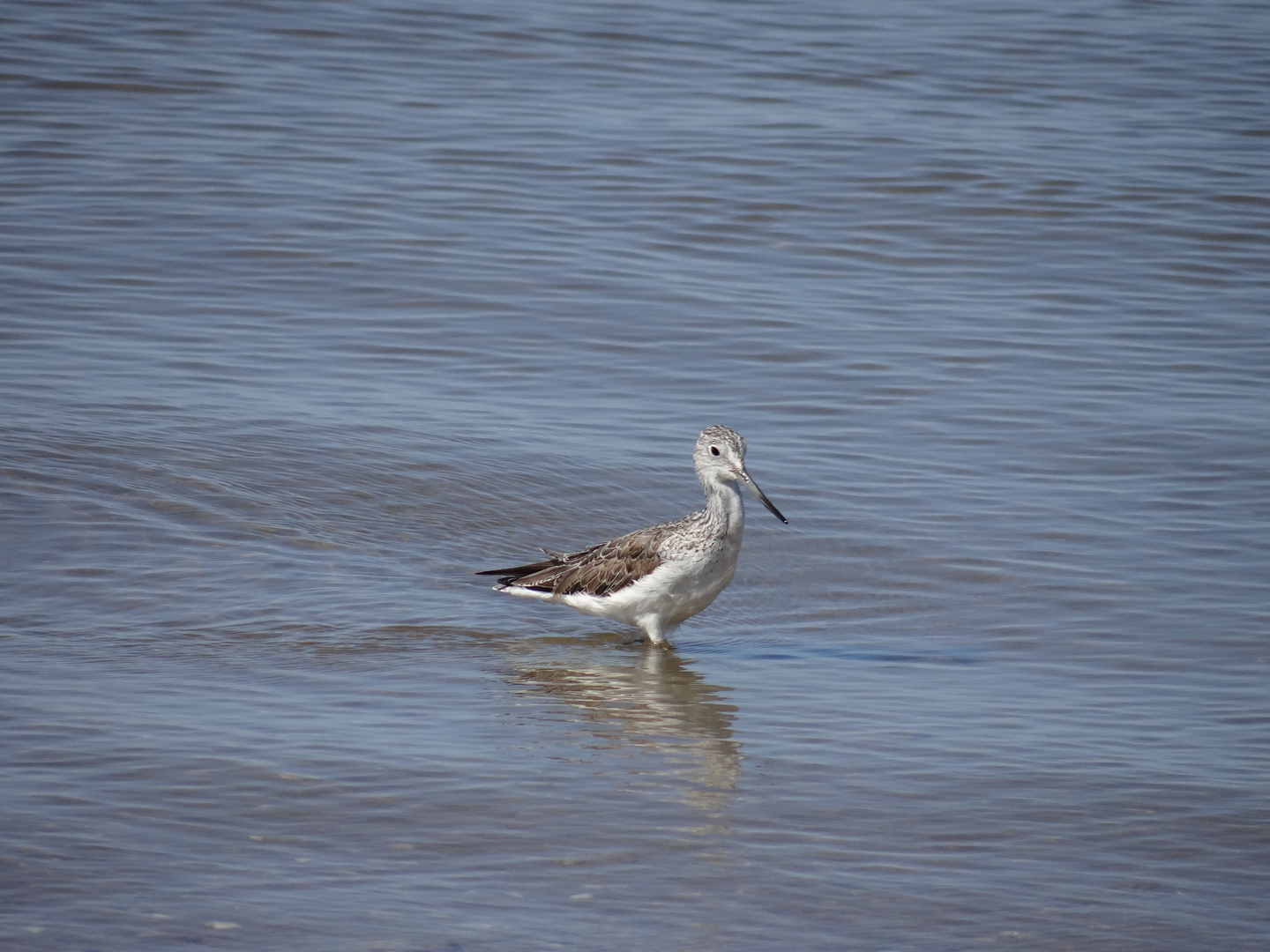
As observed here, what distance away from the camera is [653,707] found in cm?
709

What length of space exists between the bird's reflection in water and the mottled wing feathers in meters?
0.33

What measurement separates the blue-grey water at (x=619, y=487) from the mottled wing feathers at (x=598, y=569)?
0.26 m

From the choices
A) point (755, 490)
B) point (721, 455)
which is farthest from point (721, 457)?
point (755, 490)

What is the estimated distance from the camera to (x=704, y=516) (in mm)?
8188

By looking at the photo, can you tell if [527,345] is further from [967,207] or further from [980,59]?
[980,59]

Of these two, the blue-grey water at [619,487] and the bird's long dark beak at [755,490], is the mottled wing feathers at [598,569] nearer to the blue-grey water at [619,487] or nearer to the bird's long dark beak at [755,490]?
the blue-grey water at [619,487]

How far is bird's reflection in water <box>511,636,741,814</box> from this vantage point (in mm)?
6234

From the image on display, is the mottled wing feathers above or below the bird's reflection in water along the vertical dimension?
above

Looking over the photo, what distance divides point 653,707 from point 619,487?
10.1 feet

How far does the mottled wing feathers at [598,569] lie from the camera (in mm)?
8086

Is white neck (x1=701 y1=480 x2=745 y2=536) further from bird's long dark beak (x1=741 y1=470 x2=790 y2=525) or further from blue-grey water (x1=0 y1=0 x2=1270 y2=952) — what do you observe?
blue-grey water (x1=0 y1=0 x2=1270 y2=952)

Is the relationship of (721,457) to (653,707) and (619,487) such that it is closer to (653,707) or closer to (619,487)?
(653,707)

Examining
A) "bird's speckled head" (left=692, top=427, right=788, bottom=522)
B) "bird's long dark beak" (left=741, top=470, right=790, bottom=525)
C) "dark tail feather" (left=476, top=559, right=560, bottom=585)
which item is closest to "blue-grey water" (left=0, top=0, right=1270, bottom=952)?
"dark tail feather" (left=476, top=559, right=560, bottom=585)

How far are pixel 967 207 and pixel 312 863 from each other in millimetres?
12420
